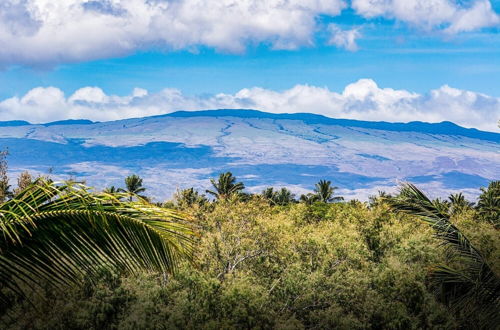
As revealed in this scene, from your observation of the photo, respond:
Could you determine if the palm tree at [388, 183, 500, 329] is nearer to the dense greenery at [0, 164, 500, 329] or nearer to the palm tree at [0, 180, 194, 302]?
the palm tree at [0, 180, 194, 302]

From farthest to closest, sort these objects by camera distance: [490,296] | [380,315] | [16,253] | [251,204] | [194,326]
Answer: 1. [251,204]
2. [380,315]
3. [194,326]
4. [490,296]
5. [16,253]

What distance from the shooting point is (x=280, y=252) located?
1281 inches

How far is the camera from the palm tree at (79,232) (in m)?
4.70

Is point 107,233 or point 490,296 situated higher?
point 107,233

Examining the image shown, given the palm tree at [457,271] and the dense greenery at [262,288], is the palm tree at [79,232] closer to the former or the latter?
the palm tree at [457,271]

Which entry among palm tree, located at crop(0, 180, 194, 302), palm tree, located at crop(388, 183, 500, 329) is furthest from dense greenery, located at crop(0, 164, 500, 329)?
palm tree, located at crop(0, 180, 194, 302)

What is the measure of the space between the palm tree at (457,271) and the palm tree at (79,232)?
5.42m

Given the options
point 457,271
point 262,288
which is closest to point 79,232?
point 457,271

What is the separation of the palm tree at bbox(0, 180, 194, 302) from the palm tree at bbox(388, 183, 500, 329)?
213 inches

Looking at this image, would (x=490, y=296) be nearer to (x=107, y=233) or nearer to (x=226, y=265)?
(x=107, y=233)

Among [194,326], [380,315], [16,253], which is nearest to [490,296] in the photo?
[16,253]

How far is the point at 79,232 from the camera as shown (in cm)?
491

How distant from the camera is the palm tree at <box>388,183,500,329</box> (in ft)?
29.0

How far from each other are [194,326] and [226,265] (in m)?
5.28
